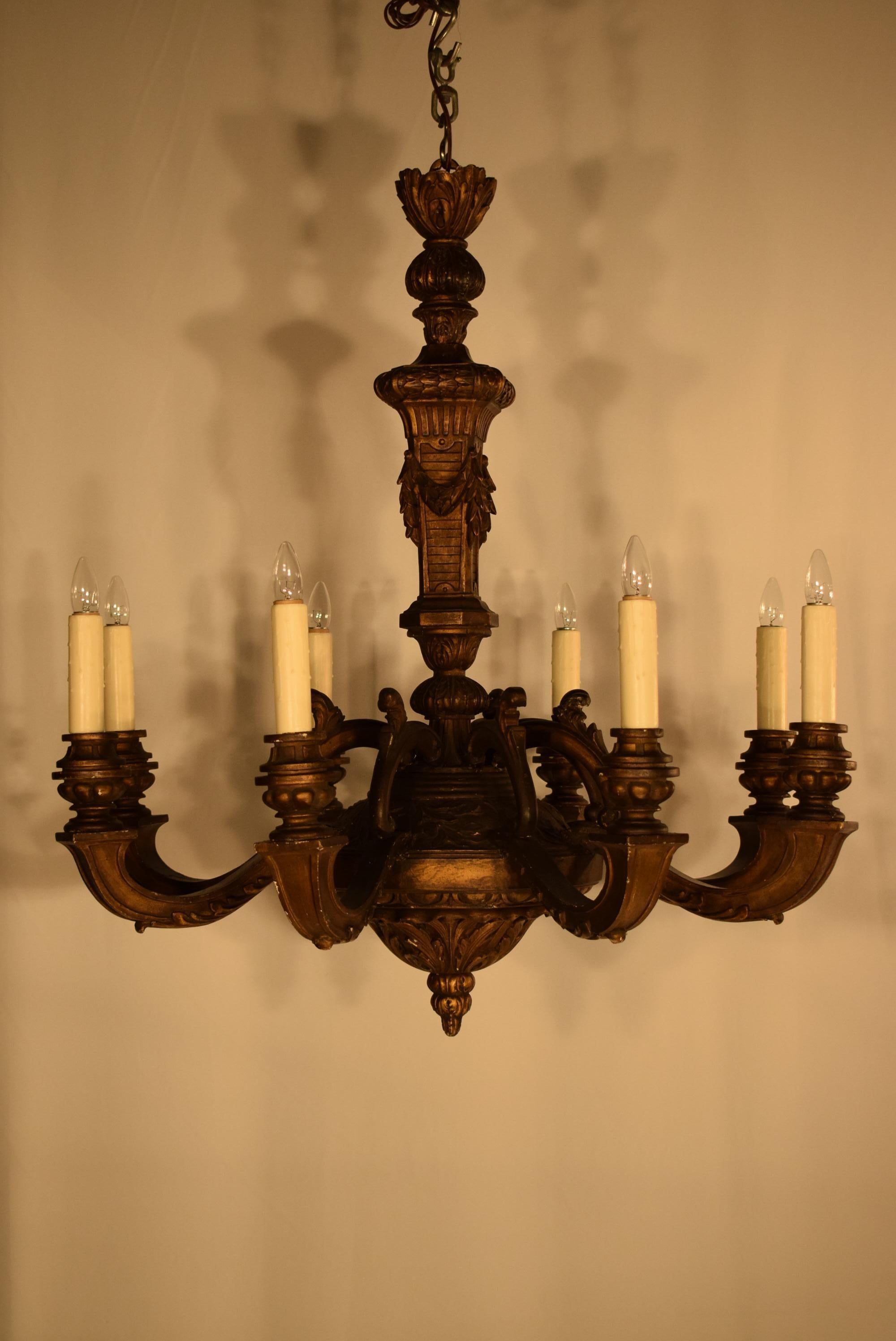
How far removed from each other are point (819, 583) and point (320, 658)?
40 centimetres

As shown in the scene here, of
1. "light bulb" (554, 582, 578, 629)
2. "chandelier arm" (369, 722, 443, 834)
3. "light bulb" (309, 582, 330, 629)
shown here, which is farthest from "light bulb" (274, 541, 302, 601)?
"light bulb" (554, 582, 578, 629)

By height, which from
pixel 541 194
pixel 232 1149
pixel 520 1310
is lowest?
pixel 520 1310

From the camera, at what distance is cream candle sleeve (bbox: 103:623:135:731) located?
0.90 meters

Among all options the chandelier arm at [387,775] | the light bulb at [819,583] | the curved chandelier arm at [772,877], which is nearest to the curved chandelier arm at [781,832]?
the curved chandelier arm at [772,877]

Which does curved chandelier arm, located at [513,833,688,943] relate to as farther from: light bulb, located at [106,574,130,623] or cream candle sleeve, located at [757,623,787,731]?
light bulb, located at [106,574,130,623]

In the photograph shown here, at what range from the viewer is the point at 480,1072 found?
1167mm

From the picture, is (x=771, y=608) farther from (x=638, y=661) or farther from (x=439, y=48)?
(x=439, y=48)

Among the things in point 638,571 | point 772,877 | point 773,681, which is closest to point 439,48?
point 638,571

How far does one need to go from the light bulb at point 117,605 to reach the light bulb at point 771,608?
0.50 metres

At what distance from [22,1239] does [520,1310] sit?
49 cm

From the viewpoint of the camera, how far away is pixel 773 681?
92 cm

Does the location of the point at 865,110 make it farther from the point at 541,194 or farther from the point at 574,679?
the point at 574,679

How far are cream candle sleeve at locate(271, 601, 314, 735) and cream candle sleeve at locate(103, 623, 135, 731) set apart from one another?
0.64ft

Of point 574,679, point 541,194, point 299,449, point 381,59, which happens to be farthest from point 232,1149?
point 381,59
